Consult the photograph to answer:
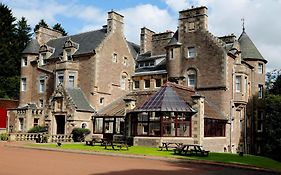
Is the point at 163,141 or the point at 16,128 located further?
the point at 16,128

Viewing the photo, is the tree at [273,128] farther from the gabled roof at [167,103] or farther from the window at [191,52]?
the gabled roof at [167,103]

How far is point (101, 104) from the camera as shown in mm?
41188

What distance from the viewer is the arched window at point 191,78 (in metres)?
38.3

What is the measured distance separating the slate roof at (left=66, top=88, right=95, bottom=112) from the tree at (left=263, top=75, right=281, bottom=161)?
1856 centimetres

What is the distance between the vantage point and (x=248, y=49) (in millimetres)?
40719

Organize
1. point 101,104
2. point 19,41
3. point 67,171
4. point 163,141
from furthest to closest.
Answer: point 19,41 < point 101,104 < point 163,141 < point 67,171

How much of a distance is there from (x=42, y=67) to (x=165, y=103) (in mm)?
21514

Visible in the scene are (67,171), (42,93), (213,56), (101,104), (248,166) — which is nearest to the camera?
(67,171)

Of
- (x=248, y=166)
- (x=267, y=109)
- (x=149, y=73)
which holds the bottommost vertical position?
(x=248, y=166)

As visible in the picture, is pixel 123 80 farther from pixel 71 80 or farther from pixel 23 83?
pixel 23 83

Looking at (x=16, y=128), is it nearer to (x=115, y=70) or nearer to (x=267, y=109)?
(x=115, y=70)

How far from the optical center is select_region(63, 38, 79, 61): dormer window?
42719 millimetres

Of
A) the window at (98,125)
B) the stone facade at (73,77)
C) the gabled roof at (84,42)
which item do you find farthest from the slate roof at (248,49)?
the window at (98,125)

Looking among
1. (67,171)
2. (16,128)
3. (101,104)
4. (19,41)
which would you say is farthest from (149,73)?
(19,41)
